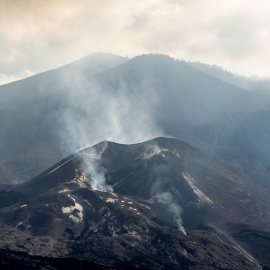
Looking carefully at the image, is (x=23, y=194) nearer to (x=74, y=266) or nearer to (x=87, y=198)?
(x=87, y=198)

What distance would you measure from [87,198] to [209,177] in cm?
5322

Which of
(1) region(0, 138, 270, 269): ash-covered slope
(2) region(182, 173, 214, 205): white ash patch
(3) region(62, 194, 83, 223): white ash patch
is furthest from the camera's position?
(2) region(182, 173, 214, 205): white ash patch

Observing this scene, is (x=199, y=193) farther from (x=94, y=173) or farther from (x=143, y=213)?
(x=94, y=173)

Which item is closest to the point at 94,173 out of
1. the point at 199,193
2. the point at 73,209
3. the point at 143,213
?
the point at 73,209

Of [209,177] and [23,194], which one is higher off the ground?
[23,194]

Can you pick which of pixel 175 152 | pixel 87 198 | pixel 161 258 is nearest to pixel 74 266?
pixel 161 258

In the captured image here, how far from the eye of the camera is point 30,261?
7719cm

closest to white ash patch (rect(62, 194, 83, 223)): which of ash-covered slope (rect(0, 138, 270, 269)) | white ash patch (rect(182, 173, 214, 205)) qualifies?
ash-covered slope (rect(0, 138, 270, 269))

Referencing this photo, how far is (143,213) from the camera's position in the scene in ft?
397

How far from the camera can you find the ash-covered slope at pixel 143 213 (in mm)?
93250

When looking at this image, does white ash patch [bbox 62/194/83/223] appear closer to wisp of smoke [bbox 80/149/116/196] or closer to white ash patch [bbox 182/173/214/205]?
wisp of smoke [bbox 80/149/116/196]

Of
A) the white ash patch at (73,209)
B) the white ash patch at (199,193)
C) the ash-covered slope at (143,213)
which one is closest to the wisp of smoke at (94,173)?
the ash-covered slope at (143,213)

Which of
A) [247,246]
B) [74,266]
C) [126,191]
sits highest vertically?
[126,191]

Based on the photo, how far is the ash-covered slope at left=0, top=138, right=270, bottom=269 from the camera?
93.2 m
